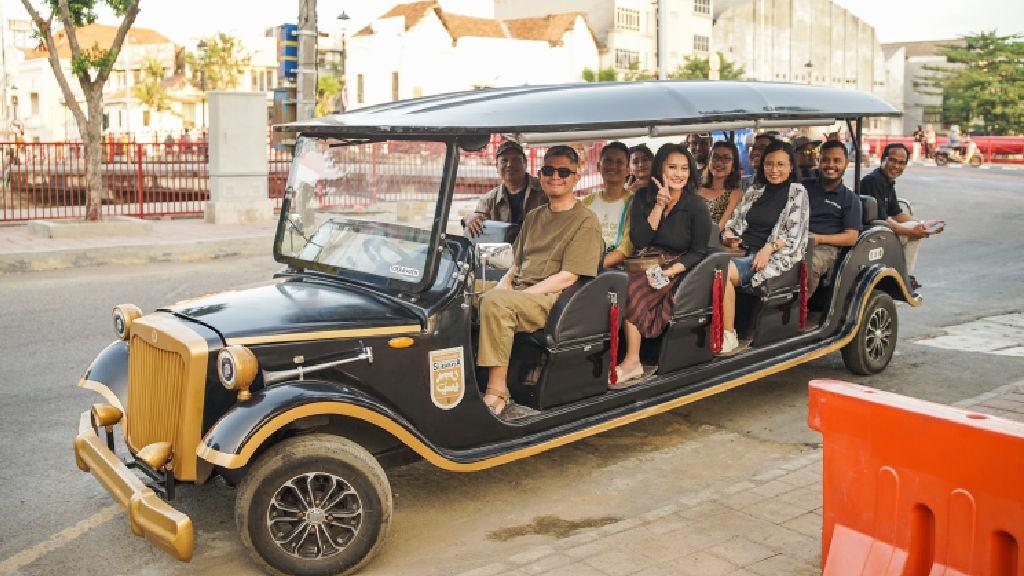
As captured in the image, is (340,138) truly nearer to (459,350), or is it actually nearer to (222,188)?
(459,350)

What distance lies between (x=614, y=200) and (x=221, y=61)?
69.9 meters

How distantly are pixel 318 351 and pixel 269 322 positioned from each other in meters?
0.26

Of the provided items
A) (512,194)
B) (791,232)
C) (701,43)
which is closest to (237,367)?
(512,194)

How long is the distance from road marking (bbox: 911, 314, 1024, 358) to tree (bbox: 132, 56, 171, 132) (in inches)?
2774

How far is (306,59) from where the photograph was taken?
47.7 ft

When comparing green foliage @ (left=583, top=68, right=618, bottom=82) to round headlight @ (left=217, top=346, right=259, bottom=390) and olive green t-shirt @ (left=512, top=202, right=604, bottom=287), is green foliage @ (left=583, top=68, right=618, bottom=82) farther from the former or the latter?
round headlight @ (left=217, top=346, right=259, bottom=390)

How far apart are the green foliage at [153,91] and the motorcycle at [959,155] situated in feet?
177

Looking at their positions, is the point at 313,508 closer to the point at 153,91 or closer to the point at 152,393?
the point at 152,393

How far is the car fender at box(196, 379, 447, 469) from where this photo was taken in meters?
4.07

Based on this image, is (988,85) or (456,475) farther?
(988,85)

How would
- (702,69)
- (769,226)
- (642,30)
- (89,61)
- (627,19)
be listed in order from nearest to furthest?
(769,226) < (89,61) < (702,69) < (627,19) < (642,30)

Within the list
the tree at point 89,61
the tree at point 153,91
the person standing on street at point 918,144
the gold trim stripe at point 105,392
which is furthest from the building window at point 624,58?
the gold trim stripe at point 105,392

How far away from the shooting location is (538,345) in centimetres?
539

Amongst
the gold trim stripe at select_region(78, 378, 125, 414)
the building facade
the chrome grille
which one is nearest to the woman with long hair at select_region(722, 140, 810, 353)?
the chrome grille
